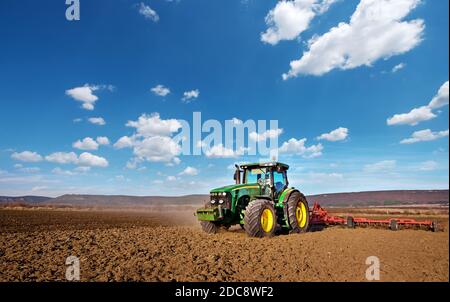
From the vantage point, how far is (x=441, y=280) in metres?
5.96

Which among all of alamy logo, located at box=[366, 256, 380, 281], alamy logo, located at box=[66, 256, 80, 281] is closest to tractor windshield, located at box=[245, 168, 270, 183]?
alamy logo, located at box=[366, 256, 380, 281]

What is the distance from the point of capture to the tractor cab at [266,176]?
1280 cm

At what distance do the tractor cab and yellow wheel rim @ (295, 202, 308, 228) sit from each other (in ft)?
3.35

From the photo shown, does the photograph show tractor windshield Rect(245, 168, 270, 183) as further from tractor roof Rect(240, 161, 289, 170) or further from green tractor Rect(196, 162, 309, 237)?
tractor roof Rect(240, 161, 289, 170)

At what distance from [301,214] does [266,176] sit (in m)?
2.33

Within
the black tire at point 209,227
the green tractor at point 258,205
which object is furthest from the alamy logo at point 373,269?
the black tire at point 209,227

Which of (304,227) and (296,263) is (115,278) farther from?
(304,227)

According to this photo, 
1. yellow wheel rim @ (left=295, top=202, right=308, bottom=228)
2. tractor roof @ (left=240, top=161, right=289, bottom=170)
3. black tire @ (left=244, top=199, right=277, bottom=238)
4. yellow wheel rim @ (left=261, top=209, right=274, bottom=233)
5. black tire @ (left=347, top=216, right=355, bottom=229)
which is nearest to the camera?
black tire @ (left=244, top=199, right=277, bottom=238)

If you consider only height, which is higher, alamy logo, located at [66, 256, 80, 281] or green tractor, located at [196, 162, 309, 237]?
green tractor, located at [196, 162, 309, 237]

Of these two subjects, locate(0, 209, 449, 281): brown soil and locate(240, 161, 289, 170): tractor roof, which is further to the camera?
locate(240, 161, 289, 170): tractor roof

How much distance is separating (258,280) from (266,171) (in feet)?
23.3

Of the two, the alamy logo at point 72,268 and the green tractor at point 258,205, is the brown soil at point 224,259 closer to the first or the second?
the alamy logo at point 72,268

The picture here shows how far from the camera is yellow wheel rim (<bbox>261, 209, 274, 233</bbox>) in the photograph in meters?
11.1
